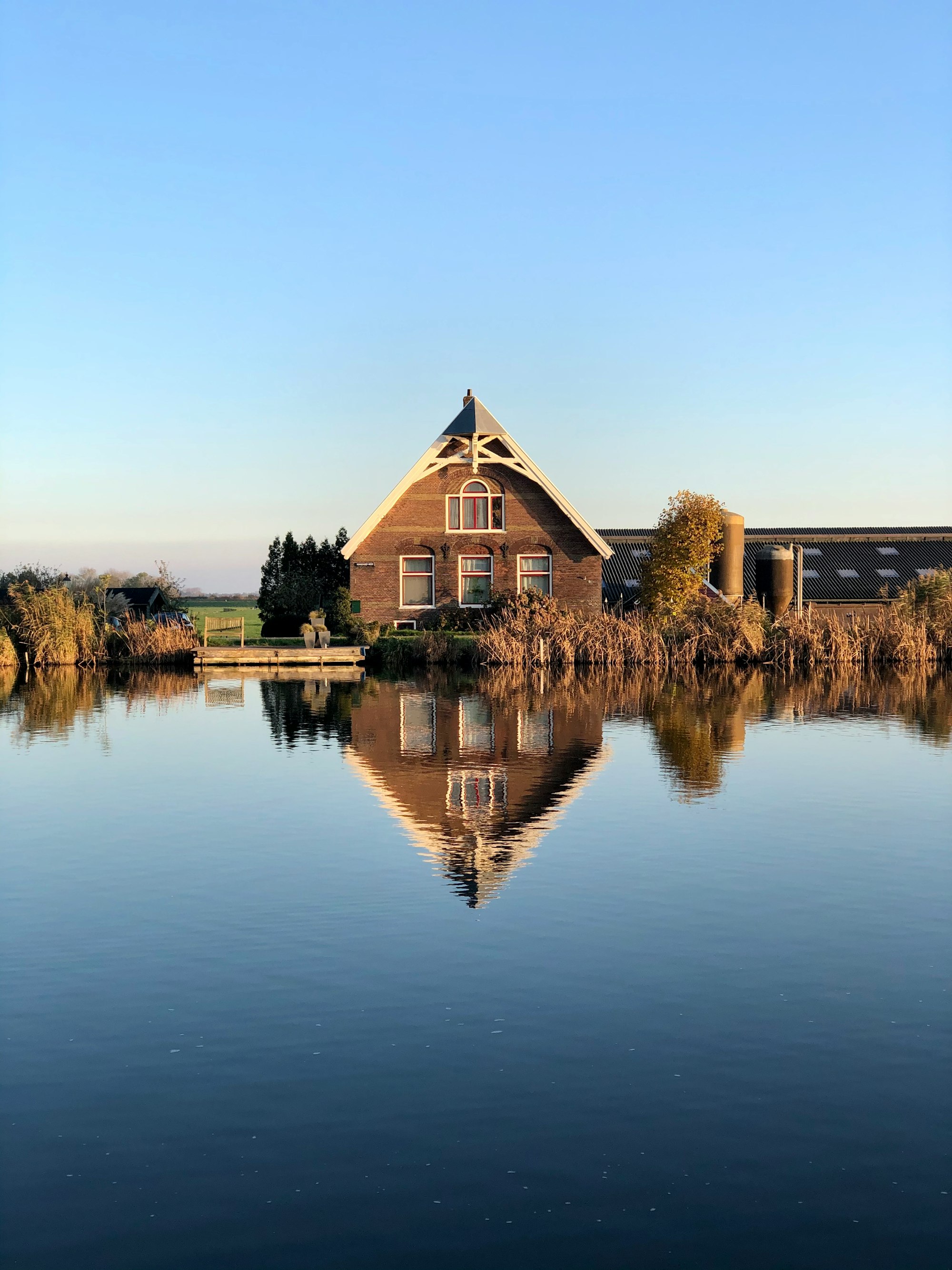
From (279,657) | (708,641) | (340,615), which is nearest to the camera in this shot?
(708,641)

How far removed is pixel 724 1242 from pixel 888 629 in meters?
31.2

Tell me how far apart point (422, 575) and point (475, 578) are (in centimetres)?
177

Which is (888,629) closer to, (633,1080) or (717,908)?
(717,908)

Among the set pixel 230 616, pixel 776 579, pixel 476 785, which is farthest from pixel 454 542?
pixel 476 785

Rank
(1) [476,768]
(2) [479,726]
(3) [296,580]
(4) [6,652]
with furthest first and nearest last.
A: (3) [296,580] < (4) [6,652] < (2) [479,726] < (1) [476,768]

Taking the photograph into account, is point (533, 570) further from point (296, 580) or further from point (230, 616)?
point (230, 616)

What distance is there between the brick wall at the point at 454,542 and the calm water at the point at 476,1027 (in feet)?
83.6

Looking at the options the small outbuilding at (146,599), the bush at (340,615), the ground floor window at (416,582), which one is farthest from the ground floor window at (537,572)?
the small outbuilding at (146,599)

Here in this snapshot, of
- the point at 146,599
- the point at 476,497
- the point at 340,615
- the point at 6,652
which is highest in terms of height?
the point at 476,497

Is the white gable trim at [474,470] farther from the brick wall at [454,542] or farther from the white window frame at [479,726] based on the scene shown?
the white window frame at [479,726]

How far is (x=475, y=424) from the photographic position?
3784cm

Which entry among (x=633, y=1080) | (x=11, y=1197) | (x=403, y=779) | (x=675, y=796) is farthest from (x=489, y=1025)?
(x=403, y=779)

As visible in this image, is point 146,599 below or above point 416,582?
below

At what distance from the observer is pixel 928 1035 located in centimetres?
595
